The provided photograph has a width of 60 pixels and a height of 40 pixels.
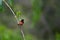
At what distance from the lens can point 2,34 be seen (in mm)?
3277

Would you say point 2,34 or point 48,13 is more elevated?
point 48,13

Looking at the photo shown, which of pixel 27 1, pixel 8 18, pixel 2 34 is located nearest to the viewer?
pixel 2 34

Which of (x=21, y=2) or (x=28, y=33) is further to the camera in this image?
(x=21, y=2)

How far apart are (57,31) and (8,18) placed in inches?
28.6

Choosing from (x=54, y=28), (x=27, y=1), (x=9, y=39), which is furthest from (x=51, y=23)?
(x=9, y=39)

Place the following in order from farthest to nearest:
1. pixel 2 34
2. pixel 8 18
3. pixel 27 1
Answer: pixel 27 1, pixel 8 18, pixel 2 34

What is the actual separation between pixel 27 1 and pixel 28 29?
0.44 metres

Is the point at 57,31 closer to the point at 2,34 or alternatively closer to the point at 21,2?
the point at 21,2

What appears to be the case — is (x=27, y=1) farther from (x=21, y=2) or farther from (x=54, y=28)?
(x=54, y=28)

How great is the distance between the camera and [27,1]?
16.0 ft

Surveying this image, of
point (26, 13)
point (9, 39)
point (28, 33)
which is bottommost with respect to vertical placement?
point (9, 39)

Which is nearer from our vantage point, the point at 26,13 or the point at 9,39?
the point at 9,39

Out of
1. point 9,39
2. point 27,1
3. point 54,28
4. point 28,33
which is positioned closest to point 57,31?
point 54,28

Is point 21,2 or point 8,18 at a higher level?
point 21,2
